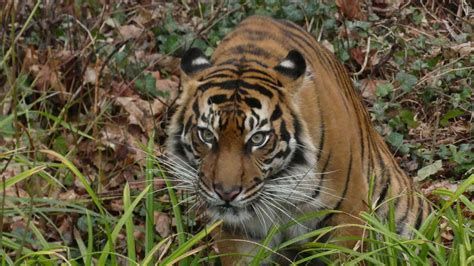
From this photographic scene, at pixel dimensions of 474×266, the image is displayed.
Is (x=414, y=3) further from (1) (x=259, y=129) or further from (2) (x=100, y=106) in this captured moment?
(1) (x=259, y=129)

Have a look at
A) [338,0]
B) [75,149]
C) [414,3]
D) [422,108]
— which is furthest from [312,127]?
[414,3]

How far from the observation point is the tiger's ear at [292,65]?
450cm

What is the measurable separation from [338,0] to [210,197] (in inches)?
142

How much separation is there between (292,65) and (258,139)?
1.18 ft

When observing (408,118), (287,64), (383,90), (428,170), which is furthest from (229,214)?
(383,90)

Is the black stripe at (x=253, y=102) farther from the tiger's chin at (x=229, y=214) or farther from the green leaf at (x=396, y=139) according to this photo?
the green leaf at (x=396, y=139)

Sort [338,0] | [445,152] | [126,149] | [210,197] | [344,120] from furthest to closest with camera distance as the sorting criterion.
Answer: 1. [338,0]
2. [445,152]
3. [126,149]
4. [344,120]
5. [210,197]

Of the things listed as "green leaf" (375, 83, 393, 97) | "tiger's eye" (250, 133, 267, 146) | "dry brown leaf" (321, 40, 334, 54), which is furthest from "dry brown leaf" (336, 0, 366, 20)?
"tiger's eye" (250, 133, 267, 146)

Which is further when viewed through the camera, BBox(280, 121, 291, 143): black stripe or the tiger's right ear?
the tiger's right ear

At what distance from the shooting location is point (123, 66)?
690cm

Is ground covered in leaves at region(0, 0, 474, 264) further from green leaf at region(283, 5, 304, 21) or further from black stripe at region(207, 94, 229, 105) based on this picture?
black stripe at region(207, 94, 229, 105)

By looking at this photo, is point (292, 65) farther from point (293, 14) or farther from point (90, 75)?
point (293, 14)

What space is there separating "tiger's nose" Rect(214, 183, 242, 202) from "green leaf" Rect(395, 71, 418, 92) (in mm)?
2851

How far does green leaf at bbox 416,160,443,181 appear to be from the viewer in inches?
249
